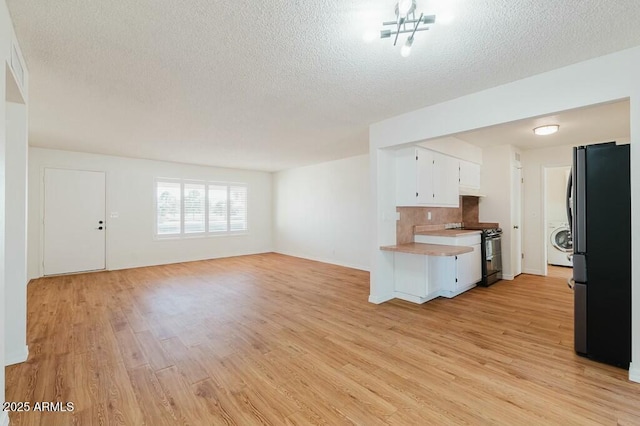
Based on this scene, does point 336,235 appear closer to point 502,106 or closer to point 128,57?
point 502,106

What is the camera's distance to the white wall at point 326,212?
6234mm

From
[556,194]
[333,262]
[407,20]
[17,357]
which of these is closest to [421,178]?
[407,20]

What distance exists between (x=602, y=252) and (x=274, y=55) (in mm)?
3121

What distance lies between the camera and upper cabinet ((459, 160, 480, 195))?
500 centimetres

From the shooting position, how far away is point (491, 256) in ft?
16.0

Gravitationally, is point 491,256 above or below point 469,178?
below

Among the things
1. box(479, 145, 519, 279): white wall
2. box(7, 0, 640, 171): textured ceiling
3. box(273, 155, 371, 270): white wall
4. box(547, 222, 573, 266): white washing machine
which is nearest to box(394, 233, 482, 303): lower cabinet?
box(479, 145, 519, 279): white wall

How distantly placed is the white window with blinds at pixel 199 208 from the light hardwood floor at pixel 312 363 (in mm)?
2879

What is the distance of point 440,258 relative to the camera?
4125 millimetres

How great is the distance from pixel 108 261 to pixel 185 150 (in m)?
2.97

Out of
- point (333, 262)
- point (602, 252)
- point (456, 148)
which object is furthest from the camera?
point (333, 262)

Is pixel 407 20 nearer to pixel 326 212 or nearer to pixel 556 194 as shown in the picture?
pixel 326 212

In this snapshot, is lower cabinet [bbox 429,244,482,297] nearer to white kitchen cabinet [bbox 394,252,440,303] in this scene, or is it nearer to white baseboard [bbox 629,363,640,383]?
white kitchen cabinet [bbox 394,252,440,303]

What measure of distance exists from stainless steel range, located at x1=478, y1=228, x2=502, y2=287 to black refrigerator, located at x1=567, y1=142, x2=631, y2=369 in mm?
2222
